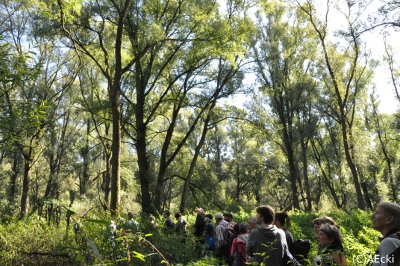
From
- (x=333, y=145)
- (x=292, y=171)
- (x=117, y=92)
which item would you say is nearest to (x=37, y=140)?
(x=117, y=92)

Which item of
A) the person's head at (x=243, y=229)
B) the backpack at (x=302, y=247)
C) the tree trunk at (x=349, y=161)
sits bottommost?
the backpack at (x=302, y=247)

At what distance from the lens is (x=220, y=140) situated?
142 feet

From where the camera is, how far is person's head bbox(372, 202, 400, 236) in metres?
2.63

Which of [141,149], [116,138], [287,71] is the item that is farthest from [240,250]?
[287,71]

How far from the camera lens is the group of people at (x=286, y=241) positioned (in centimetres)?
248

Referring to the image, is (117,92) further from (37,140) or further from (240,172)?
(240,172)

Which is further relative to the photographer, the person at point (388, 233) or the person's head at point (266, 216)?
the person's head at point (266, 216)

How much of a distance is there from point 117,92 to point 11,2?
47.8 feet

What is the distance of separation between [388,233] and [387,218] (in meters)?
0.13

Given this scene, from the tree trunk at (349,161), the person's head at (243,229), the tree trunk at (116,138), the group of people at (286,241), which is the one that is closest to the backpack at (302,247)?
Result: the group of people at (286,241)

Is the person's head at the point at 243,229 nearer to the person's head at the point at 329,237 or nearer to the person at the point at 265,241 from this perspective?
the person at the point at 265,241

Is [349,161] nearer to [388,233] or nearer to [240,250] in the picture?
[240,250]

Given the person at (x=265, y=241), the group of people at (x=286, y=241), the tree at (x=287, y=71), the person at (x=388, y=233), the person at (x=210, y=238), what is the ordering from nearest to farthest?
the person at (x=388, y=233) → the group of people at (x=286, y=241) → the person at (x=265, y=241) → the person at (x=210, y=238) → the tree at (x=287, y=71)

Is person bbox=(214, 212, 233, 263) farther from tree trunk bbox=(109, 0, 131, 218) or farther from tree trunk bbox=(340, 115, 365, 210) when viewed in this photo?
tree trunk bbox=(340, 115, 365, 210)
